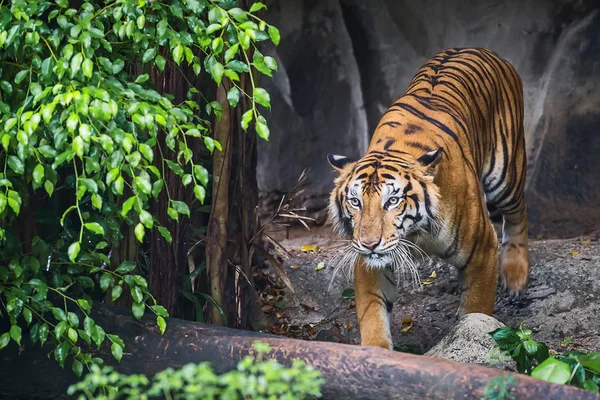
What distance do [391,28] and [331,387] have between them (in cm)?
394

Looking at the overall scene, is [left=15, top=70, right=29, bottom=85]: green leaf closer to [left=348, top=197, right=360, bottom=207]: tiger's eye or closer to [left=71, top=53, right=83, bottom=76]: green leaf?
[left=71, top=53, right=83, bottom=76]: green leaf

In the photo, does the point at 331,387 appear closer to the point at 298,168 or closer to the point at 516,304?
the point at 516,304

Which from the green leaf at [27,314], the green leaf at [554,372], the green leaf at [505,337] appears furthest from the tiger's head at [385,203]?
the green leaf at [27,314]

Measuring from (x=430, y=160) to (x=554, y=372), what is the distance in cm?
146

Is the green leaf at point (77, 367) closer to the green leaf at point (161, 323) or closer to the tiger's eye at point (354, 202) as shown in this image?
the green leaf at point (161, 323)

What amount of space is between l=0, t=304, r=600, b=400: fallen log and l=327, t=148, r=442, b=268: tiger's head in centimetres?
80

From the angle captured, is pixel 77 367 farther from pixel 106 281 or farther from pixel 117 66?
pixel 117 66

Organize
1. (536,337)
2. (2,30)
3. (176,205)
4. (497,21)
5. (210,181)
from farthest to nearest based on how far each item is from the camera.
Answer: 1. (497,21)
2. (536,337)
3. (210,181)
4. (176,205)
5. (2,30)

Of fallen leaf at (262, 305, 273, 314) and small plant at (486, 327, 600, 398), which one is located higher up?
small plant at (486, 327, 600, 398)

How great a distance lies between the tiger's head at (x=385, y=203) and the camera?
414 centimetres

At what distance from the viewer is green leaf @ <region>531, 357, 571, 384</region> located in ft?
10.2

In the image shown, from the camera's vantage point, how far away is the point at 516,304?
17.8 feet

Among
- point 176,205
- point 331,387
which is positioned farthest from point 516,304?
point 176,205

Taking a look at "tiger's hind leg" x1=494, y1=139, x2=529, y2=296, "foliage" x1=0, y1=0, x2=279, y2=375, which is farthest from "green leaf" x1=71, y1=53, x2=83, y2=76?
"tiger's hind leg" x1=494, y1=139, x2=529, y2=296
